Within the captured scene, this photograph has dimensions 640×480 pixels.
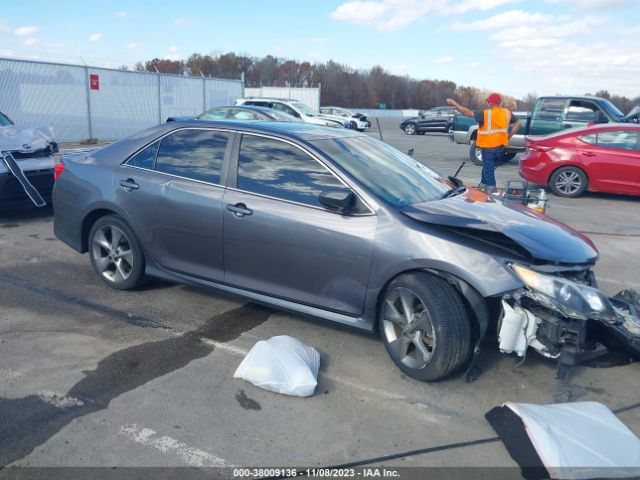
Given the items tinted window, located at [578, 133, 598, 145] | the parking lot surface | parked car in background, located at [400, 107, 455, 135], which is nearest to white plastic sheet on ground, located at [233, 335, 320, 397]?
the parking lot surface

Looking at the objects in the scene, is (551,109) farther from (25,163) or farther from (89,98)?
(89,98)

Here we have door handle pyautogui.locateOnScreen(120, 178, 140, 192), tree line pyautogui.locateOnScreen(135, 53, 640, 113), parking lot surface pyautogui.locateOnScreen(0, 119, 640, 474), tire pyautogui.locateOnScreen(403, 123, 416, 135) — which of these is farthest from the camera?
tree line pyautogui.locateOnScreen(135, 53, 640, 113)

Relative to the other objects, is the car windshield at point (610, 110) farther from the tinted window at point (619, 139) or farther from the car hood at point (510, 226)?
the car hood at point (510, 226)

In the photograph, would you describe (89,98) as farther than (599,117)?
Yes

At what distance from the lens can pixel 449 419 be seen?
3.41m

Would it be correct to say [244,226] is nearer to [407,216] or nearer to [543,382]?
[407,216]

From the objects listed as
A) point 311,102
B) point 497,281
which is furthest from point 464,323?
point 311,102

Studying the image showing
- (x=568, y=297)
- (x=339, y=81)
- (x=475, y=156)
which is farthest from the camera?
(x=339, y=81)

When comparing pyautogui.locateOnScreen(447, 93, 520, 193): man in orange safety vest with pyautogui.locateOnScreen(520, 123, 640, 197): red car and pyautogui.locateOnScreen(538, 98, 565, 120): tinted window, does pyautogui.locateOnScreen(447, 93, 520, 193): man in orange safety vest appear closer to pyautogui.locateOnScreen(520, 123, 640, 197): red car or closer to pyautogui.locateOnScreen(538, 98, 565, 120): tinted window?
pyautogui.locateOnScreen(520, 123, 640, 197): red car

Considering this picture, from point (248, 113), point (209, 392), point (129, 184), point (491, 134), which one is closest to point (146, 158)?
point (129, 184)

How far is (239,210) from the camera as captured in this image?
4.37 metres

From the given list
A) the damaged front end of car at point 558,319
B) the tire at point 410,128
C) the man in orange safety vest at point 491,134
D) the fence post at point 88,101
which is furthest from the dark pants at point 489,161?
the tire at point 410,128

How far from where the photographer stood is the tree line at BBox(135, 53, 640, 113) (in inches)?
2963

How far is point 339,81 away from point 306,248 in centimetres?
8090
